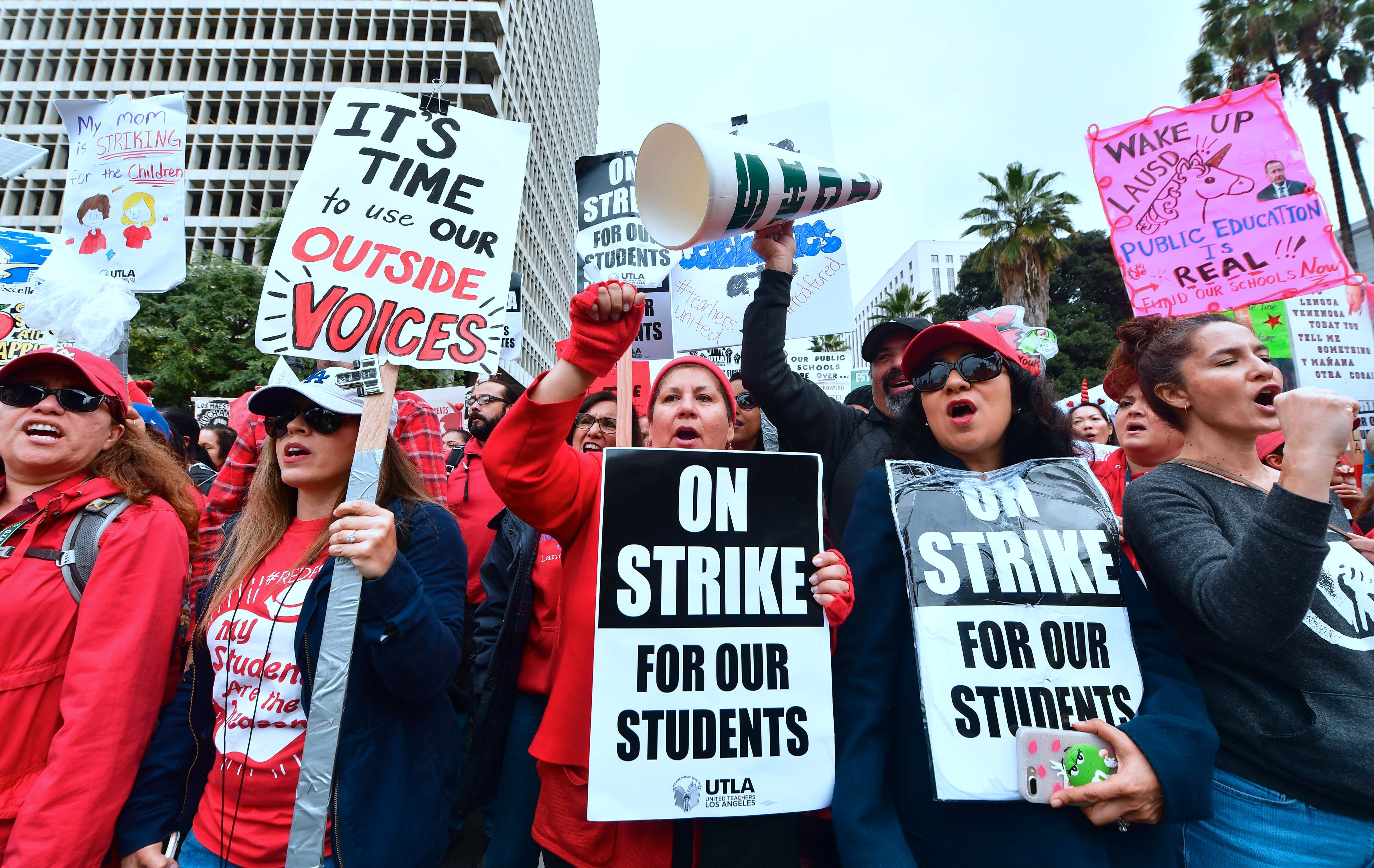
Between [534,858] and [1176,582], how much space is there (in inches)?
84.7

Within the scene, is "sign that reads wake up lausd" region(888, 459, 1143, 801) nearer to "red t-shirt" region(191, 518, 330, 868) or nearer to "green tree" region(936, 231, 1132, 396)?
"red t-shirt" region(191, 518, 330, 868)

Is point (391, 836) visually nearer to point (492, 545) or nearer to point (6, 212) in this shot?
point (492, 545)

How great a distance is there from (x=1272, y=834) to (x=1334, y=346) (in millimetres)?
6478

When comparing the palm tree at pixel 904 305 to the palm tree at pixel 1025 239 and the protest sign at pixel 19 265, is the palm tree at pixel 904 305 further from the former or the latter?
the protest sign at pixel 19 265

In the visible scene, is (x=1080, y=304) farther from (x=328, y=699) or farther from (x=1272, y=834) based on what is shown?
(x=328, y=699)

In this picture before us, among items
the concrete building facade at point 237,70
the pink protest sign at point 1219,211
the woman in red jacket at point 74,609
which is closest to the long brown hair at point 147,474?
the woman in red jacket at point 74,609

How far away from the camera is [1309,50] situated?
16469 millimetres

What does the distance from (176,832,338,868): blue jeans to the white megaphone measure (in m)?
2.07

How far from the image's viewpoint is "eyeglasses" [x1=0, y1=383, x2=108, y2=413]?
206cm

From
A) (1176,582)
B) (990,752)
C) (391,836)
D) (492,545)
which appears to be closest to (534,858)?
(391,836)

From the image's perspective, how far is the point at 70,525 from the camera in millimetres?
1935

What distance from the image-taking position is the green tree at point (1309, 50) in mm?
16141

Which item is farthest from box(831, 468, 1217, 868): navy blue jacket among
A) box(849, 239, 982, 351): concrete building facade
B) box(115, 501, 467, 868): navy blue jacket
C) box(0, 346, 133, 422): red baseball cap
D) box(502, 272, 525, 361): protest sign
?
box(849, 239, 982, 351): concrete building facade

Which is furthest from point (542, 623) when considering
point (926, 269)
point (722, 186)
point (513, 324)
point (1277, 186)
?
point (926, 269)
